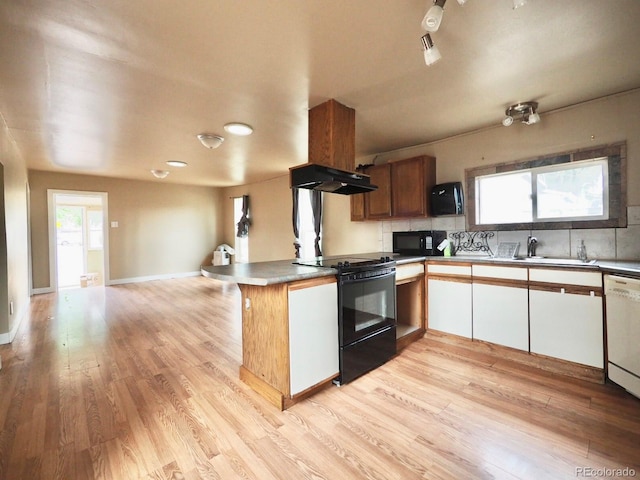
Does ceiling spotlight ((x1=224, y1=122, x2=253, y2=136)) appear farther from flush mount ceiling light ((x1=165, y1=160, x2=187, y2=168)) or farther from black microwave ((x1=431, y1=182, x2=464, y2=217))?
black microwave ((x1=431, y1=182, x2=464, y2=217))

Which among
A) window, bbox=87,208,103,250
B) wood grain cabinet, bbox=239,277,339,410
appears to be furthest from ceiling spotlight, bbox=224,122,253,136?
window, bbox=87,208,103,250

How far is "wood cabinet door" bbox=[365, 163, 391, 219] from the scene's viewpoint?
3.89 m

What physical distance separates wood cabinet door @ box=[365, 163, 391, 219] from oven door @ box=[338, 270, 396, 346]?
137cm

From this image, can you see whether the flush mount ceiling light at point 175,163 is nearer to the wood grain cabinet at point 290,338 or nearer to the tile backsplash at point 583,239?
the wood grain cabinet at point 290,338

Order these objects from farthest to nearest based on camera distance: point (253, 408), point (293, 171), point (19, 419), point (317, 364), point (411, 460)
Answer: point (293, 171)
point (317, 364)
point (253, 408)
point (19, 419)
point (411, 460)

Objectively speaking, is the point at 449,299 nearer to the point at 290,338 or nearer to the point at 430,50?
the point at 290,338

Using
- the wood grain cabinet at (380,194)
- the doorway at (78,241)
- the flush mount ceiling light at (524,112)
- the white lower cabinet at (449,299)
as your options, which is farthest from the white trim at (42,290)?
the flush mount ceiling light at (524,112)

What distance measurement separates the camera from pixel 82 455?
5.25 feet

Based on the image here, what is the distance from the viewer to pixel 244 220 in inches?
287

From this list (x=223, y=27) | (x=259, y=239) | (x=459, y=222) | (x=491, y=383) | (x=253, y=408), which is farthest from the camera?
(x=259, y=239)

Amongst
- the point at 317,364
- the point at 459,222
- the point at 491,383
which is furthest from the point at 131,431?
the point at 459,222

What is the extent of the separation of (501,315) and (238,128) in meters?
3.36

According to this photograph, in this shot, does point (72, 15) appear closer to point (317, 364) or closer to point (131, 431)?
point (131, 431)

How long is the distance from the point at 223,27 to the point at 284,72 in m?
0.57
